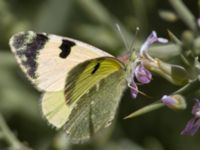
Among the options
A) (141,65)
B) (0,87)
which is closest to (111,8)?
(0,87)

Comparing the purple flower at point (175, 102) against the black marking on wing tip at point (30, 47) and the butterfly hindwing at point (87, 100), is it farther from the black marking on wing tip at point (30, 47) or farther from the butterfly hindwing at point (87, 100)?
the black marking on wing tip at point (30, 47)

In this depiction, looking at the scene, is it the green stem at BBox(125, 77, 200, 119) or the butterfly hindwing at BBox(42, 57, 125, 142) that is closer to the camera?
the green stem at BBox(125, 77, 200, 119)

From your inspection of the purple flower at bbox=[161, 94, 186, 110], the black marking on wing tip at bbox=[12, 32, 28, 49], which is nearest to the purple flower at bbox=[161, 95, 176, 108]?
the purple flower at bbox=[161, 94, 186, 110]

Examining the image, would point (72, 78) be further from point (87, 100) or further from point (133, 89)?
point (133, 89)

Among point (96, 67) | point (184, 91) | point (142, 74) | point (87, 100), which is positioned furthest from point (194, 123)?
point (87, 100)

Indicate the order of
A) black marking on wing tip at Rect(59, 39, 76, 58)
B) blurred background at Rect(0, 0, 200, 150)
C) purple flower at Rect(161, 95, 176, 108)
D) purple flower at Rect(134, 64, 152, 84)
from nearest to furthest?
purple flower at Rect(161, 95, 176, 108), purple flower at Rect(134, 64, 152, 84), black marking on wing tip at Rect(59, 39, 76, 58), blurred background at Rect(0, 0, 200, 150)

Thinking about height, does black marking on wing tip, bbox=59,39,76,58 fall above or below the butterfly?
above

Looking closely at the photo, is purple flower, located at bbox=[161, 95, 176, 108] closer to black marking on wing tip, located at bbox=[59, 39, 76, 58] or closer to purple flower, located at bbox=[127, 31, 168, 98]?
purple flower, located at bbox=[127, 31, 168, 98]
